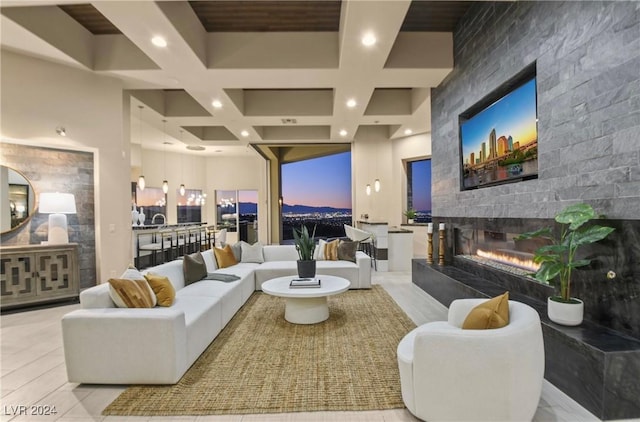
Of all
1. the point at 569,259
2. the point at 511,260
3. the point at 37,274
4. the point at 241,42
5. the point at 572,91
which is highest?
the point at 241,42

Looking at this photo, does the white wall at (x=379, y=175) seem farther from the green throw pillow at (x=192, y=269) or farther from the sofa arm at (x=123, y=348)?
the sofa arm at (x=123, y=348)

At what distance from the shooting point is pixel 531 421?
183 centimetres

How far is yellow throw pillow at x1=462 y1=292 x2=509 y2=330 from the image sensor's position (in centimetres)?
183

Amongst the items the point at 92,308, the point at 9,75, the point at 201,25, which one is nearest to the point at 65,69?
the point at 9,75

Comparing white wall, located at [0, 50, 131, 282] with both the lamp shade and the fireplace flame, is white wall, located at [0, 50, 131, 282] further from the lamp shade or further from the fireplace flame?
the fireplace flame

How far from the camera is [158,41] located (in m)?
3.55

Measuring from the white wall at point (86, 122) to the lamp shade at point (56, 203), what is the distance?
0.41 meters

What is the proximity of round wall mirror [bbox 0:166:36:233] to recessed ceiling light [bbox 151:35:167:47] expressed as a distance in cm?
283

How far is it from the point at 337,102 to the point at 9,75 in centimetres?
477

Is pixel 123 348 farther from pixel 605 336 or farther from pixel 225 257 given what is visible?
pixel 605 336

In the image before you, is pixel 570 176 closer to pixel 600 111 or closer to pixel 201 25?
pixel 600 111

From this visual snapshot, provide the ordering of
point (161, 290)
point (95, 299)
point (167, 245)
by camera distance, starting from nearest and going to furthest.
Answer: point (95, 299)
point (161, 290)
point (167, 245)

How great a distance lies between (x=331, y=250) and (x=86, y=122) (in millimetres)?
4438

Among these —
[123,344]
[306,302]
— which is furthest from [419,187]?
[123,344]
